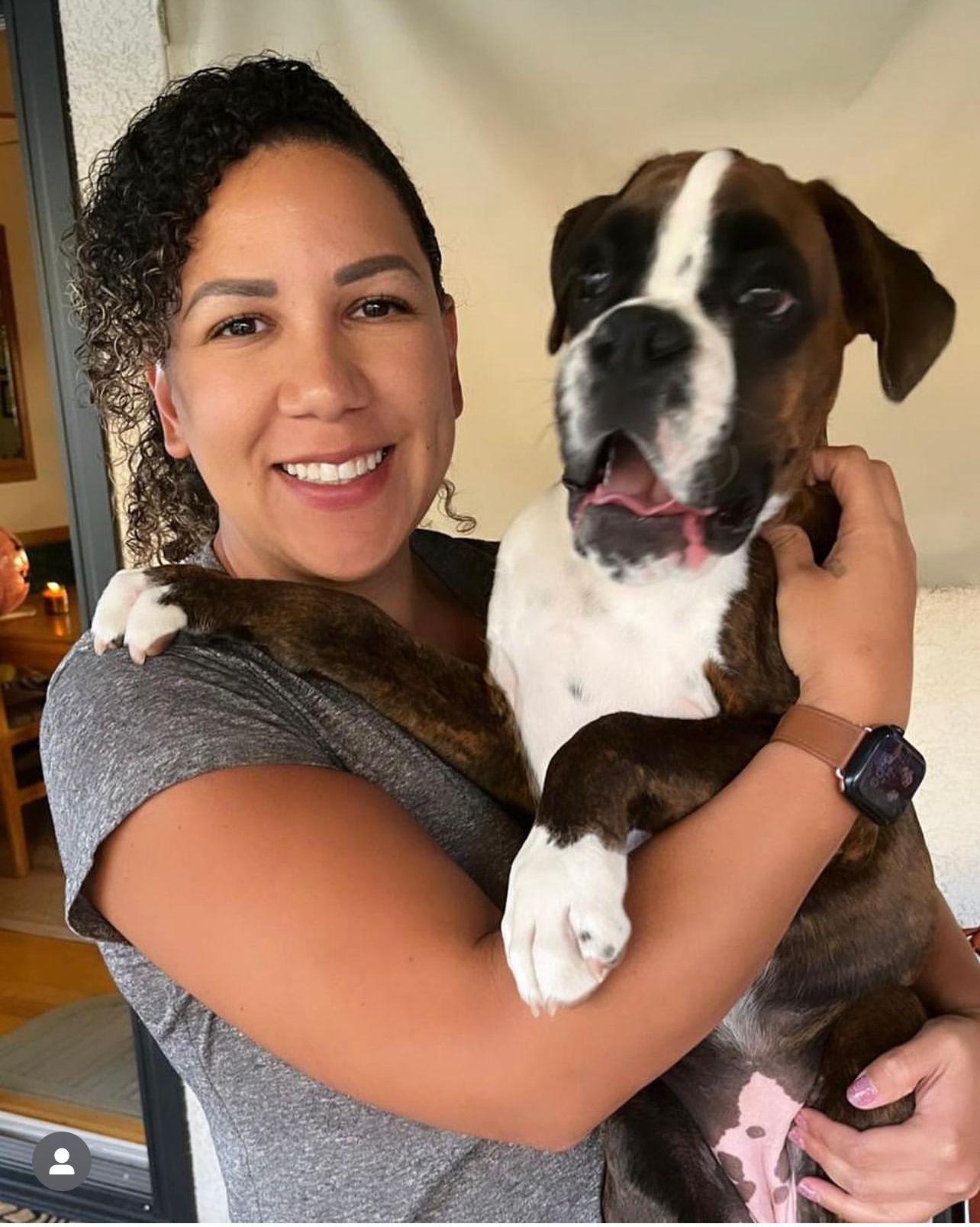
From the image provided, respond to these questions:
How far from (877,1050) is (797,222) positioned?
0.87m

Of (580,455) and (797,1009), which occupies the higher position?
(580,455)

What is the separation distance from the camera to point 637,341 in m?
0.96

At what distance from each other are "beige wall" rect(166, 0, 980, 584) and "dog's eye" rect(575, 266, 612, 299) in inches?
20.8

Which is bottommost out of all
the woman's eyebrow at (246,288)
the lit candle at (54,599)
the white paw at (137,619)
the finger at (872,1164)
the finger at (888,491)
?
the lit candle at (54,599)

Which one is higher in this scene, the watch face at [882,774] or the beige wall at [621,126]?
the beige wall at [621,126]

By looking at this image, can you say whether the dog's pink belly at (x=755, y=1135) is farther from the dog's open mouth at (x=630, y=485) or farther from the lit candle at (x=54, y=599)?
the lit candle at (x=54, y=599)

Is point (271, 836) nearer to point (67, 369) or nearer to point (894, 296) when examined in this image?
point (894, 296)

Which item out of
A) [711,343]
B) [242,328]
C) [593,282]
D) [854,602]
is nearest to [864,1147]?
[854,602]

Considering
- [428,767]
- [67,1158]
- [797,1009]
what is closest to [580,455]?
[428,767]

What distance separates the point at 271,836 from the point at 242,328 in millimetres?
537

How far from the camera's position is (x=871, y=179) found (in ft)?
5.94

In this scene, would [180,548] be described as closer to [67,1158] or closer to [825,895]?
[825,895]

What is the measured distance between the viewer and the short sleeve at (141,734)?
2.77ft

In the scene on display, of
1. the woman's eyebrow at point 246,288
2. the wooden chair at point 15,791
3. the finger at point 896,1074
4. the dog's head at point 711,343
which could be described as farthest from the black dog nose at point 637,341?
the wooden chair at point 15,791
